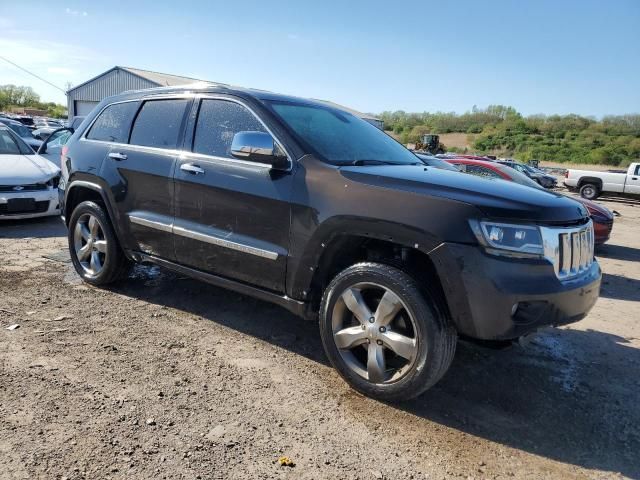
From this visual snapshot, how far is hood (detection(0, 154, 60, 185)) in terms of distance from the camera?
7.62 meters

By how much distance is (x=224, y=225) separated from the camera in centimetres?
372

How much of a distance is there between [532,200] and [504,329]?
29.8 inches

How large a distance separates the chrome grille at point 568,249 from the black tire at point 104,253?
361cm

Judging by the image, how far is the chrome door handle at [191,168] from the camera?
12.7 feet

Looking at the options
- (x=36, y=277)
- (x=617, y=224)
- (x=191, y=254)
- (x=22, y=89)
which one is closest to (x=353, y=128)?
(x=191, y=254)

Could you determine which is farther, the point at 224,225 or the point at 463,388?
the point at 224,225

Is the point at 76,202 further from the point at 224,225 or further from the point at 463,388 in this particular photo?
the point at 463,388

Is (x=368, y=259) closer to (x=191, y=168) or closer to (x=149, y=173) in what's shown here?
(x=191, y=168)

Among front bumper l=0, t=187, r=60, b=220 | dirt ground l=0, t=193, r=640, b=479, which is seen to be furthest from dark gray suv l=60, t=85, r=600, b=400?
front bumper l=0, t=187, r=60, b=220

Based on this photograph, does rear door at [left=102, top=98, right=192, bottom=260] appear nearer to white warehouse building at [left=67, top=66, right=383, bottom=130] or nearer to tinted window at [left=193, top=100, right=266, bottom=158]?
tinted window at [left=193, top=100, right=266, bottom=158]

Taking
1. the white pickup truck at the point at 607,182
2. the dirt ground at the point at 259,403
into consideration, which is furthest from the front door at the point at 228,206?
the white pickup truck at the point at 607,182

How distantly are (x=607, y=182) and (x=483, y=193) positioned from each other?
70.2ft

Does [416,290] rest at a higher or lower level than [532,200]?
lower

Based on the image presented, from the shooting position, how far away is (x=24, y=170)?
7.97 meters
